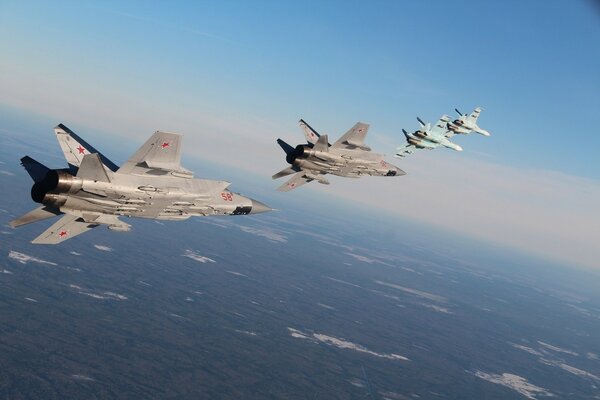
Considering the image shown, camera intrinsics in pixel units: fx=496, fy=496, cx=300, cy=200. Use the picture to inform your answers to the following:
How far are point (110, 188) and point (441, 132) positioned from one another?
41.9 metres

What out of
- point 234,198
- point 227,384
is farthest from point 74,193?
point 227,384

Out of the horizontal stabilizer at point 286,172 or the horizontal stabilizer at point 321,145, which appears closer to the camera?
the horizontal stabilizer at point 321,145

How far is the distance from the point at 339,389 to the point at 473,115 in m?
134

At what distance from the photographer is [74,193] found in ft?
102

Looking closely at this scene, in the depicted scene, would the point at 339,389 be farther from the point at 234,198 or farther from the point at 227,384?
the point at 234,198

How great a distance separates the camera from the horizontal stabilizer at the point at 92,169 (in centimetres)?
3041

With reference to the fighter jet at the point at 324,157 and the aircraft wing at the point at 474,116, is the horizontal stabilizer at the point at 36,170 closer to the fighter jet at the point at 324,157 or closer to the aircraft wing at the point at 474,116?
the fighter jet at the point at 324,157

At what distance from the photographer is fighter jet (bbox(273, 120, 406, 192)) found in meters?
48.4

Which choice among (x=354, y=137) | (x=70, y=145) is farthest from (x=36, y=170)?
(x=354, y=137)

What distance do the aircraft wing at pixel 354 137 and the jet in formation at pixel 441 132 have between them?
37.0ft

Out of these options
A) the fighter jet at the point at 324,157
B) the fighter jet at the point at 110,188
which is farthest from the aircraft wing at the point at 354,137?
the fighter jet at the point at 110,188

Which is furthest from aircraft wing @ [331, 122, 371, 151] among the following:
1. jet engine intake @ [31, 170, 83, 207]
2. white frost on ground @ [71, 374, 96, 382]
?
white frost on ground @ [71, 374, 96, 382]

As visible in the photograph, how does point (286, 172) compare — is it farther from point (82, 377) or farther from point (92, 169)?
point (82, 377)

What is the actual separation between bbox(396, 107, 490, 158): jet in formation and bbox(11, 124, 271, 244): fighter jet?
2939 centimetres
